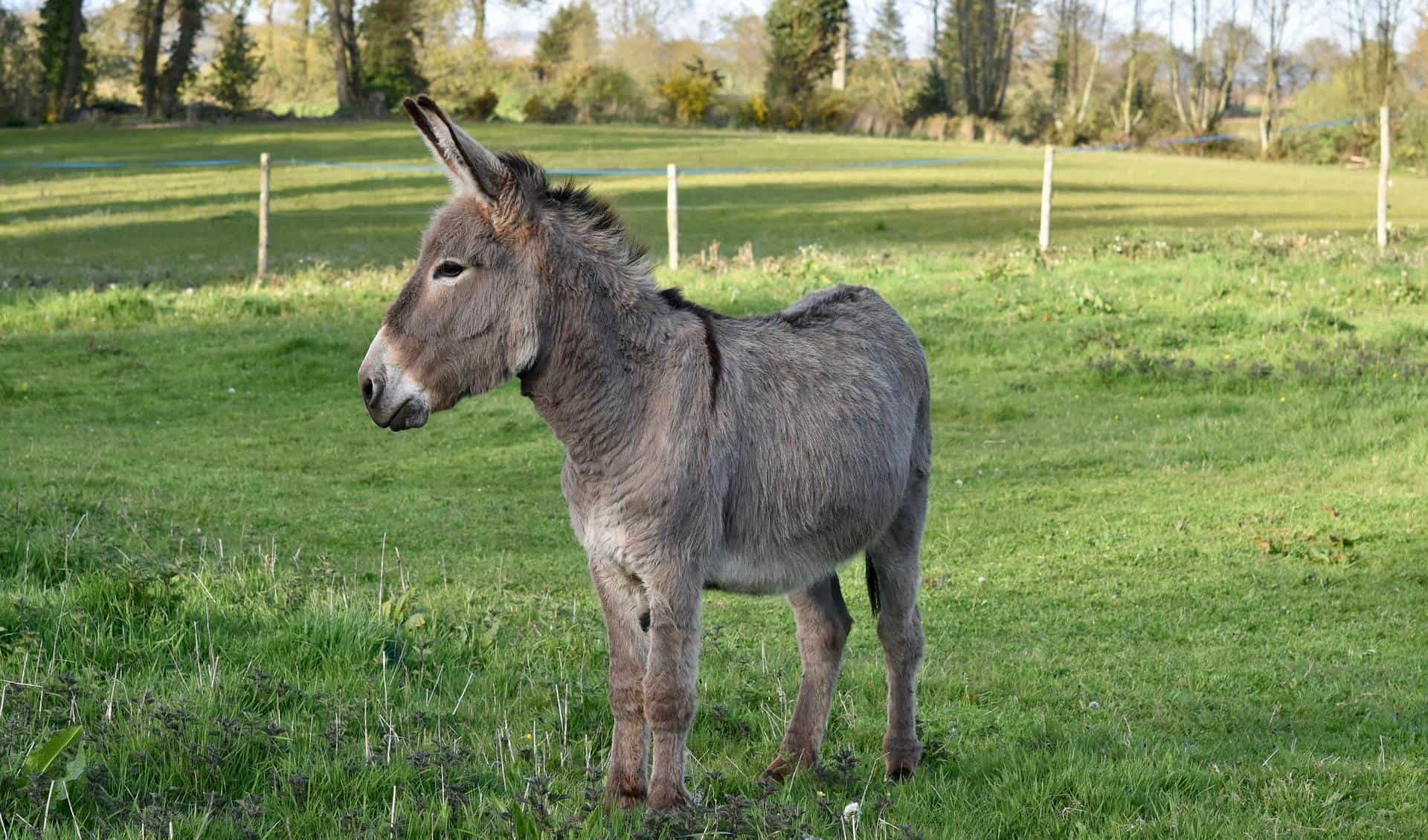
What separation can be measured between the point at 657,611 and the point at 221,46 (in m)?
69.7

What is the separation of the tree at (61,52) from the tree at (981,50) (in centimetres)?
5017

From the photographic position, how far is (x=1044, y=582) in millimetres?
8492

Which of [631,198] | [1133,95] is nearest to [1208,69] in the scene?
[1133,95]

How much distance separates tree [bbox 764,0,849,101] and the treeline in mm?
124

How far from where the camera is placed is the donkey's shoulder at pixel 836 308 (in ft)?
17.5

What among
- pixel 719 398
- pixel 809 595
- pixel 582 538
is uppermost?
pixel 719 398

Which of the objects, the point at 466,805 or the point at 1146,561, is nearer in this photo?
the point at 466,805

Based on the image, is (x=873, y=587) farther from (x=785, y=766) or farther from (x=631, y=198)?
(x=631, y=198)

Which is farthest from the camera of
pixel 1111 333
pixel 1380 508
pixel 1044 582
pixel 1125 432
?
pixel 1111 333

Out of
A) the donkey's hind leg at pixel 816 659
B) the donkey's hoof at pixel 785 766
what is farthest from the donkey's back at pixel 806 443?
the donkey's hoof at pixel 785 766

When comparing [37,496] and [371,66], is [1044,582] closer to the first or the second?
[37,496]

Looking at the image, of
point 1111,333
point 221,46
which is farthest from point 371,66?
point 1111,333

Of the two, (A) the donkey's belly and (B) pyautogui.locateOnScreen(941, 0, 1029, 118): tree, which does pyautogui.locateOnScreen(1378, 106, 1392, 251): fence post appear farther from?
(B) pyautogui.locateOnScreen(941, 0, 1029, 118): tree

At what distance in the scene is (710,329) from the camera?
→ 470cm
